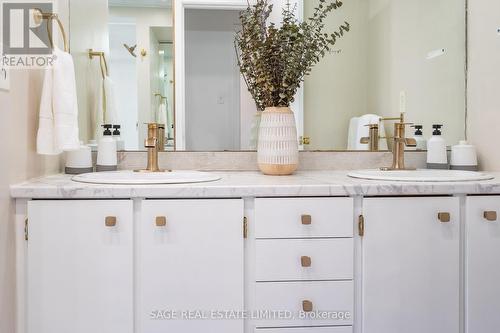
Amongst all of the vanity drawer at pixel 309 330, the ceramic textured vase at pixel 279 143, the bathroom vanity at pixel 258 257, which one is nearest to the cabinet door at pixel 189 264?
the bathroom vanity at pixel 258 257

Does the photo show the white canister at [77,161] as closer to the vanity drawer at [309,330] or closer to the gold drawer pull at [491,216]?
the vanity drawer at [309,330]

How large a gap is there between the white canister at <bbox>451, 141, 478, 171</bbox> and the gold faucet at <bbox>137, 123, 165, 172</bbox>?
122 cm

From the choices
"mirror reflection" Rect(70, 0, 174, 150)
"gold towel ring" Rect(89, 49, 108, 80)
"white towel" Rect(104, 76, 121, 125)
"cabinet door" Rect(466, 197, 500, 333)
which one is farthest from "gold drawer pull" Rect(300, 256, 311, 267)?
"gold towel ring" Rect(89, 49, 108, 80)

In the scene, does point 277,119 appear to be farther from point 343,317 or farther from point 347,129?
point 343,317

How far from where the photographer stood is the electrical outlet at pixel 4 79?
102 cm

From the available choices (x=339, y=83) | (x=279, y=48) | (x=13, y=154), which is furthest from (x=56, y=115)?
(x=339, y=83)

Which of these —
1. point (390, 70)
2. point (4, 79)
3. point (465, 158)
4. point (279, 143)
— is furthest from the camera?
point (390, 70)

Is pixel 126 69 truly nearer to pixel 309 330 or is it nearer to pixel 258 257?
pixel 258 257

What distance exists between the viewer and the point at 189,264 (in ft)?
3.52

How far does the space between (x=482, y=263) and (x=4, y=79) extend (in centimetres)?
151

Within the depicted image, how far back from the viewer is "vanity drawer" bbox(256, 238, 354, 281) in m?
1.09

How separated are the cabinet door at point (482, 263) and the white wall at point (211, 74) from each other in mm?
934

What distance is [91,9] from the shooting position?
159 centimetres

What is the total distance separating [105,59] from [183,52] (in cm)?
34
